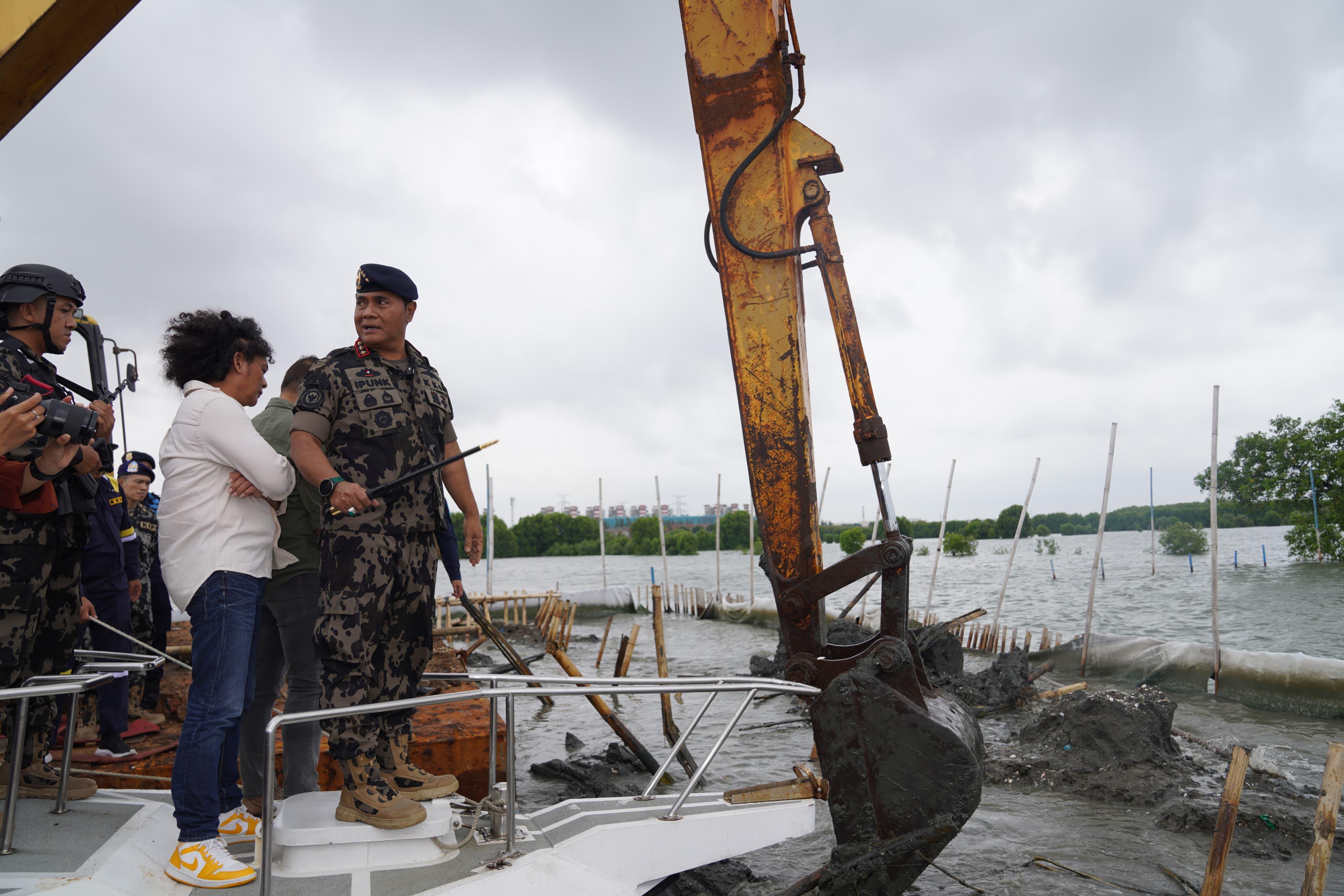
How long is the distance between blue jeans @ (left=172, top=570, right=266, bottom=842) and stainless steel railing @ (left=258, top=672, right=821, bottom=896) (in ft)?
0.56

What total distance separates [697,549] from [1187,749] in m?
72.9

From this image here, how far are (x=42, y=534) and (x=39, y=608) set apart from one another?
28 cm

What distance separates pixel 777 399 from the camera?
338 centimetres

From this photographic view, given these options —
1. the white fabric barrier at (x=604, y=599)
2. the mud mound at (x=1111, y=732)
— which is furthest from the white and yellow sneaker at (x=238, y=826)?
the white fabric barrier at (x=604, y=599)

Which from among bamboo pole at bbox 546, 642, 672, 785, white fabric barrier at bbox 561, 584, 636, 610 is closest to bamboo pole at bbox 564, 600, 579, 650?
white fabric barrier at bbox 561, 584, 636, 610

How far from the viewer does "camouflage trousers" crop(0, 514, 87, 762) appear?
2656 millimetres

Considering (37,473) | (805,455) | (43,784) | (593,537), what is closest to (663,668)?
(805,455)

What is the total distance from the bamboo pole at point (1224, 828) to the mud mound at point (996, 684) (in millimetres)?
6387

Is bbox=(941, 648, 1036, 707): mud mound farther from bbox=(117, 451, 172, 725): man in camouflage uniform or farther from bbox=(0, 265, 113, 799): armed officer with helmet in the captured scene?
bbox=(0, 265, 113, 799): armed officer with helmet

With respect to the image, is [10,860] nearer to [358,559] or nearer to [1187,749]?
[358,559]

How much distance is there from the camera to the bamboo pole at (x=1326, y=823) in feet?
12.2

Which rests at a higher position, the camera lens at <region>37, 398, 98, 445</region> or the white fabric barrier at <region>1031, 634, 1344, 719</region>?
the camera lens at <region>37, 398, 98, 445</region>

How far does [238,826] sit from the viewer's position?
9.38 ft

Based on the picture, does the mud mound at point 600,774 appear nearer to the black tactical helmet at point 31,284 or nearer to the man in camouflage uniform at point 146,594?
the man in camouflage uniform at point 146,594
